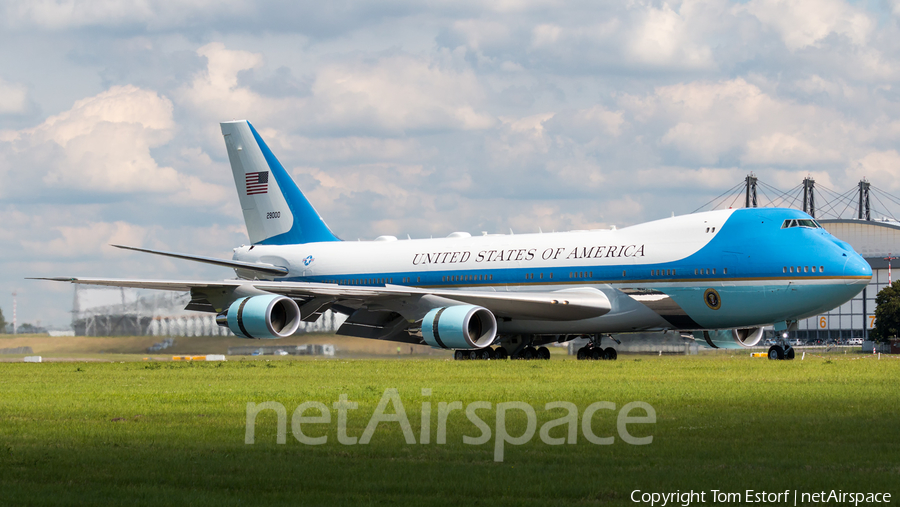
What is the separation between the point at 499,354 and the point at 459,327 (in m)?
5.60

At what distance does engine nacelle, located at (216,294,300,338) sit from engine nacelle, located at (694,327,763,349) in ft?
44.1

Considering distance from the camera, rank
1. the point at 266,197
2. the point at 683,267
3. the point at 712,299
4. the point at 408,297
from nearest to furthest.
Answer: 1. the point at 712,299
2. the point at 683,267
3. the point at 408,297
4. the point at 266,197

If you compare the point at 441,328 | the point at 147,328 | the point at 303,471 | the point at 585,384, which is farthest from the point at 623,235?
the point at 303,471

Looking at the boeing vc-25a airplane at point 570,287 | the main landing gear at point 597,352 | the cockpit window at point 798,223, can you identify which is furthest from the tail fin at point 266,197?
the cockpit window at point 798,223

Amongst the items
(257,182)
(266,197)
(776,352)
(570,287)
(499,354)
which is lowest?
(499,354)

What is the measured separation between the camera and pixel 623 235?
108 feet

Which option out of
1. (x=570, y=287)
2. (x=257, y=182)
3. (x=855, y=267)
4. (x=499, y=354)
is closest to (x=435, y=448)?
(x=855, y=267)

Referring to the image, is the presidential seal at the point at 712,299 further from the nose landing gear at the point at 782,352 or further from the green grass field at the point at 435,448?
the green grass field at the point at 435,448

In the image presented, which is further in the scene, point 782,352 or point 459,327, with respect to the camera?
point 782,352

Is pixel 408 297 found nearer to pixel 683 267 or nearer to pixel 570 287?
pixel 570 287

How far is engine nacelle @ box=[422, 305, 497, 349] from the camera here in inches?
1214

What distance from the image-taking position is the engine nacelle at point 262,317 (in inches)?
1242

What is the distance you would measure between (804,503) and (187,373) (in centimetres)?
1956

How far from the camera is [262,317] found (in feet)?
103
